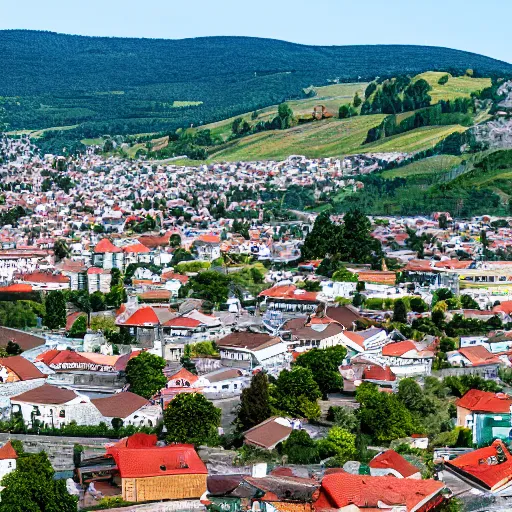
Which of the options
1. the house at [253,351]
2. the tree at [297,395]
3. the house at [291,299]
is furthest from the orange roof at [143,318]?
the tree at [297,395]

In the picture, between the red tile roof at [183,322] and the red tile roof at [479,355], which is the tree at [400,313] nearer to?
the red tile roof at [479,355]

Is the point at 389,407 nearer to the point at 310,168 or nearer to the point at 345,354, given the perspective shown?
the point at 345,354

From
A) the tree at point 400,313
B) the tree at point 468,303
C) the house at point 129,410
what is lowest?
the tree at point 468,303

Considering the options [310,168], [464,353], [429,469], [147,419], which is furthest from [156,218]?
[429,469]

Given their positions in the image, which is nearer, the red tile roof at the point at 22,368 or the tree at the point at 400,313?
the red tile roof at the point at 22,368

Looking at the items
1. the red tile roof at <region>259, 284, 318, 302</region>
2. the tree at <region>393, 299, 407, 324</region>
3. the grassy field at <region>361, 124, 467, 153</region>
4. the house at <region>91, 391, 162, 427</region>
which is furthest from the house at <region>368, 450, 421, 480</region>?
the grassy field at <region>361, 124, 467, 153</region>
